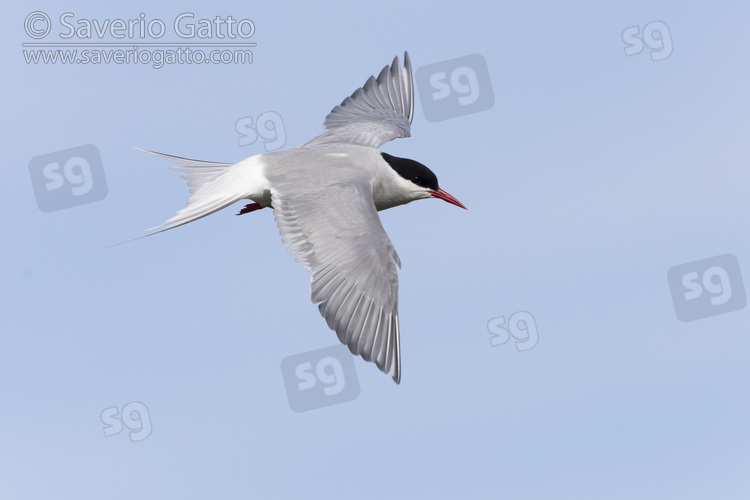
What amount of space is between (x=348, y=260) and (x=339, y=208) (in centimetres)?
48

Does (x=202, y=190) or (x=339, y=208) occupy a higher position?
(x=202, y=190)

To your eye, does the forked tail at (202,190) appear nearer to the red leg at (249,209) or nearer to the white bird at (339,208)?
the white bird at (339,208)

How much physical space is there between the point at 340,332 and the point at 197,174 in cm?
238

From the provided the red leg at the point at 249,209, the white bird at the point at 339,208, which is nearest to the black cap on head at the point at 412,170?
the white bird at the point at 339,208

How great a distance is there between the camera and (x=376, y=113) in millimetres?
10281

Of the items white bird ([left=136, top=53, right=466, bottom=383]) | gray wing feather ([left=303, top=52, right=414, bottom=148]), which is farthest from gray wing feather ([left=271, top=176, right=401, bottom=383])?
gray wing feather ([left=303, top=52, right=414, bottom=148])

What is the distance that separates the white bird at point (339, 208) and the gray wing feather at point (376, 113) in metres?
0.05

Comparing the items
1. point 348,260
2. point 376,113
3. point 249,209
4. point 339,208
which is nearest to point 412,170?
point 339,208

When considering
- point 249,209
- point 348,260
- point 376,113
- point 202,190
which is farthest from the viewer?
point 376,113

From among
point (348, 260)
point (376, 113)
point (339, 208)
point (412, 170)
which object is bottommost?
point (348, 260)

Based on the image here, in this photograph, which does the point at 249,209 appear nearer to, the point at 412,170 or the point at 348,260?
the point at 412,170

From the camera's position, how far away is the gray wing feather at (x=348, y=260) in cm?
680

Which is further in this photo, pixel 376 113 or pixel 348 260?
pixel 376 113

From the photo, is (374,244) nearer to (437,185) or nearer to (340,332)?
(340,332)
